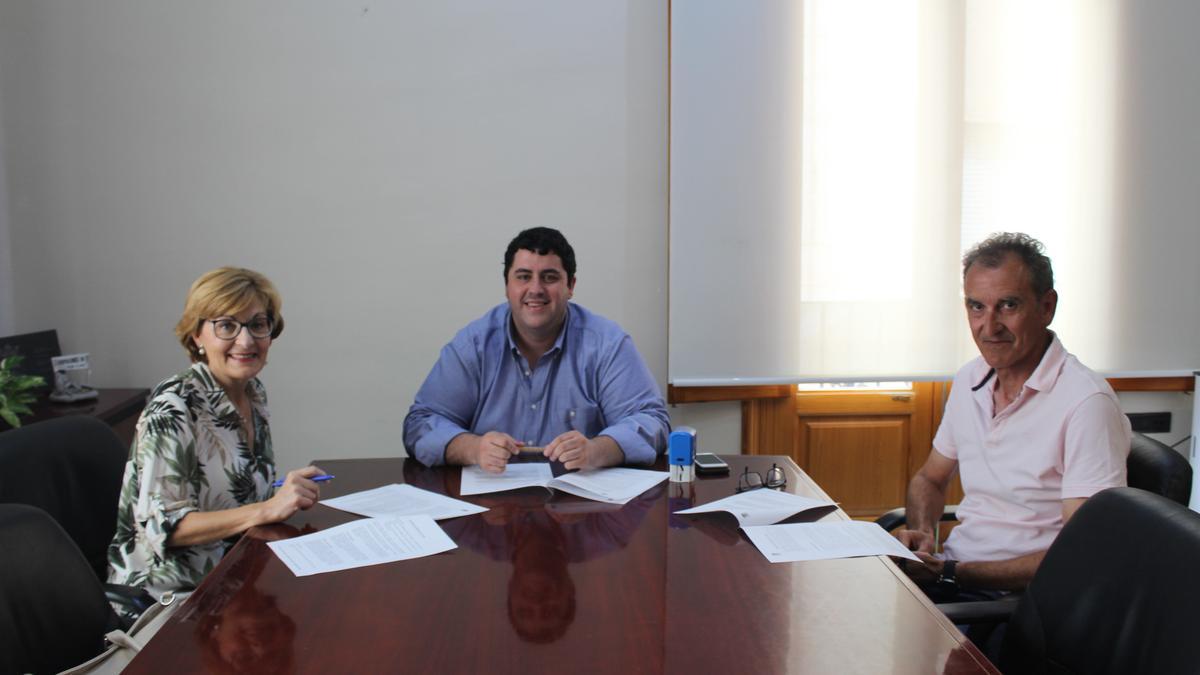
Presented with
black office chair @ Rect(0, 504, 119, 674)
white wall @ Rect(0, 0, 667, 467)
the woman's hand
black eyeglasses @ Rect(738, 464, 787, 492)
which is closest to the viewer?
black office chair @ Rect(0, 504, 119, 674)

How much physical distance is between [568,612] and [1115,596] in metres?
0.78

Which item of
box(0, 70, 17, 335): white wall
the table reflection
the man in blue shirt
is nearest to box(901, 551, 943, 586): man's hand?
the man in blue shirt

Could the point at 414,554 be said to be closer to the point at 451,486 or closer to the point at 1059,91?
the point at 451,486

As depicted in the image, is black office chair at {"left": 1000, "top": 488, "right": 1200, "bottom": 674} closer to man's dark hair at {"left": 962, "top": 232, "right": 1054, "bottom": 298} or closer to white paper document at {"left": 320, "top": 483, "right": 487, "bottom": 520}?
man's dark hair at {"left": 962, "top": 232, "right": 1054, "bottom": 298}

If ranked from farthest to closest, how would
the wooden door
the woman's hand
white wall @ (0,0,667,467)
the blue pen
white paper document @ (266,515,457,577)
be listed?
the wooden door, white wall @ (0,0,667,467), the blue pen, the woman's hand, white paper document @ (266,515,457,577)

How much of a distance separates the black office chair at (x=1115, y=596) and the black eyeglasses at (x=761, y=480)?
57 centimetres

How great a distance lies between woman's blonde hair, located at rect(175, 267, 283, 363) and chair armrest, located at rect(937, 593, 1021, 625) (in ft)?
4.91

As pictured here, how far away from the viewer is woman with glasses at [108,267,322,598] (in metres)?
1.63

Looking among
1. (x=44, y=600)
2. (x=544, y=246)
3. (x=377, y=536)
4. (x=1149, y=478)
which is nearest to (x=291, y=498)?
(x=377, y=536)

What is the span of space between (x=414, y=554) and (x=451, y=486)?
0.46m

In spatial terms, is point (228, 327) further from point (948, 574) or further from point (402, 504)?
point (948, 574)

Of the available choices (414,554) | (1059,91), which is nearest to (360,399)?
(414,554)

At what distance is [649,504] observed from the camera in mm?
1768

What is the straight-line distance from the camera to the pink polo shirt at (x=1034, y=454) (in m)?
1.70
